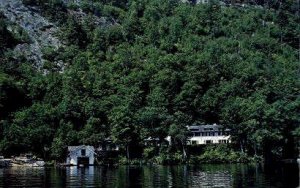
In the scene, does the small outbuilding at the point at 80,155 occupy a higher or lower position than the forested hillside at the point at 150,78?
lower

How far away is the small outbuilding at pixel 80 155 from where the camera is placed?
111562 mm

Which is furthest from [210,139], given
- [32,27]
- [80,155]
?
[32,27]

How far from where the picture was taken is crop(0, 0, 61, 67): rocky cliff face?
15838cm

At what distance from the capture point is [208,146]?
385 feet

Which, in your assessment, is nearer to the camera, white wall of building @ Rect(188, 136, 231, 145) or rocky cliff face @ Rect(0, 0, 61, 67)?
white wall of building @ Rect(188, 136, 231, 145)

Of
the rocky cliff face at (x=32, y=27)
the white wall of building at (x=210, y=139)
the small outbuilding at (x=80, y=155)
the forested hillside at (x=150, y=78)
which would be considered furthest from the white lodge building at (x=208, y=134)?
the rocky cliff face at (x=32, y=27)

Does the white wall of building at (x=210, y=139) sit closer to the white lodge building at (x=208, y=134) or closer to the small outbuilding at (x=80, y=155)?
the white lodge building at (x=208, y=134)

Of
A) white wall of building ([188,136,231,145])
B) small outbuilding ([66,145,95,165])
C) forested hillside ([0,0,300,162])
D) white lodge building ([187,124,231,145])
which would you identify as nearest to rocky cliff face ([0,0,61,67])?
forested hillside ([0,0,300,162])

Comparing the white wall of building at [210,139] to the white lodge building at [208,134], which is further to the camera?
the white lodge building at [208,134]

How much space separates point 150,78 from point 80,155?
39.2 m

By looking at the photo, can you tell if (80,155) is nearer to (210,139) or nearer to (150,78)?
(210,139)

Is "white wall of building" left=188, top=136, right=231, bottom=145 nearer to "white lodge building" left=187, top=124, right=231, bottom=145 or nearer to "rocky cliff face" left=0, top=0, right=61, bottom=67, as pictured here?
"white lodge building" left=187, top=124, right=231, bottom=145

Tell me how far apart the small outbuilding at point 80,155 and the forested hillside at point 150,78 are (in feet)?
8.96

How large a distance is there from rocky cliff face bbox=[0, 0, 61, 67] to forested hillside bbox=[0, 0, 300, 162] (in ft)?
7.87
